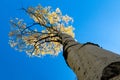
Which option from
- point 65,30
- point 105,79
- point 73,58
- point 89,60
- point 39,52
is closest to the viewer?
point 105,79

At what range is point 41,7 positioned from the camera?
10.9 metres

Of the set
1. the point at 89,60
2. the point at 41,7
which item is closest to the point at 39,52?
the point at 41,7

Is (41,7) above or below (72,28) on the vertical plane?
above

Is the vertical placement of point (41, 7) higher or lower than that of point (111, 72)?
higher

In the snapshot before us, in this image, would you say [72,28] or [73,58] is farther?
[72,28]

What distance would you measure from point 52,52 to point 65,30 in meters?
1.30

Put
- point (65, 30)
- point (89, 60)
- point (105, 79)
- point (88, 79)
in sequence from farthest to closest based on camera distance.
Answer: point (65, 30) → point (89, 60) → point (88, 79) → point (105, 79)

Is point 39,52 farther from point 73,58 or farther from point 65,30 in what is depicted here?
point 73,58

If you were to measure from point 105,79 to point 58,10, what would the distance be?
940 cm

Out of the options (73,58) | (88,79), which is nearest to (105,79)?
(88,79)

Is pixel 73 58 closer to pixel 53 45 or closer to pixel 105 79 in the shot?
pixel 105 79

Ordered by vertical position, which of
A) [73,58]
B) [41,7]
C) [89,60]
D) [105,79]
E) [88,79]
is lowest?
[105,79]

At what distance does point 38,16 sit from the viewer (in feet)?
32.6

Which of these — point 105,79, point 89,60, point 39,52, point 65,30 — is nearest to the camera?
point 105,79
